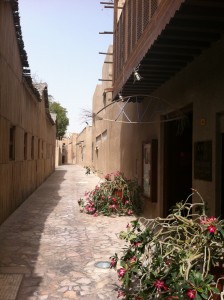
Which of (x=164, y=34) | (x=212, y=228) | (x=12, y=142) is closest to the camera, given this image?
(x=212, y=228)

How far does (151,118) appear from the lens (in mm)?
9344

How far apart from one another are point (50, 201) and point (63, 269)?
7911 millimetres

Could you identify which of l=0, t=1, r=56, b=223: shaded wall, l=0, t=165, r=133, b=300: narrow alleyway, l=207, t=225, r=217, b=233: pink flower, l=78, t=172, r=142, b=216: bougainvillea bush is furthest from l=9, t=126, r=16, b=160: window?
l=207, t=225, r=217, b=233: pink flower

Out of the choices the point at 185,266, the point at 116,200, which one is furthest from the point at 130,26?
the point at 185,266

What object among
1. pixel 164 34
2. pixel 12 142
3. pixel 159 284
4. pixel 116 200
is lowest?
pixel 116 200

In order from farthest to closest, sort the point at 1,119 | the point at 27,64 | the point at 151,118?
1. the point at 27,64
2. the point at 151,118
3. the point at 1,119

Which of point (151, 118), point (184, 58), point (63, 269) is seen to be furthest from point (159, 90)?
point (63, 269)

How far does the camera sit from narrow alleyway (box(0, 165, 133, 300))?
4590 millimetres

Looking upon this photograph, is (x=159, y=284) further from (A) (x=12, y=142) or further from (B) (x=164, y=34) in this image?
(A) (x=12, y=142)

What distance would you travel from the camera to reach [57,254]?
6.16m

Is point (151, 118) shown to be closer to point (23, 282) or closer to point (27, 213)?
point (27, 213)

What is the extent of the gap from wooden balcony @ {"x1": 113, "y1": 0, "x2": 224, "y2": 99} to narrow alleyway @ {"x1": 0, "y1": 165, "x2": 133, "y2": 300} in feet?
11.6

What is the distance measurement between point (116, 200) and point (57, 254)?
15.8 ft

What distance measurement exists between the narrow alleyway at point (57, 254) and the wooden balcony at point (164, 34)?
3527 mm
